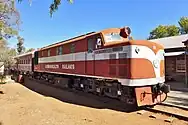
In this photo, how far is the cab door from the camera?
11.5m

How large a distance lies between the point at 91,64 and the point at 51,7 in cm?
700

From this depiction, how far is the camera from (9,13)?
12.9m

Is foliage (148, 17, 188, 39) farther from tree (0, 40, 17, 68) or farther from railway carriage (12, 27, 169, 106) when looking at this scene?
railway carriage (12, 27, 169, 106)

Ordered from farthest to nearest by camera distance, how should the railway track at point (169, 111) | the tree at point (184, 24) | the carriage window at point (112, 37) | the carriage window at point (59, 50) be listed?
the tree at point (184, 24) → the carriage window at point (59, 50) → the carriage window at point (112, 37) → the railway track at point (169, 111)

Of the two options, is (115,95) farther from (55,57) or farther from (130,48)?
(55,57)

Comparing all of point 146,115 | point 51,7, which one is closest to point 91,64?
point 146,115

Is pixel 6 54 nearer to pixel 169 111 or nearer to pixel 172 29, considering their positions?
pixel 169 111

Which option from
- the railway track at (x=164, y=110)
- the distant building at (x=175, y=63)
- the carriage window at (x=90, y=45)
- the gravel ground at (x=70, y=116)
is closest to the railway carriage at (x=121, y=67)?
the carriage window at (x=90, y=45)

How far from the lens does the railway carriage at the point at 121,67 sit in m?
9.22

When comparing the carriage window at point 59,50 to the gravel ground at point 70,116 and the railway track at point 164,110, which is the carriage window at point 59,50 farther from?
the gravel ground at point 70,116

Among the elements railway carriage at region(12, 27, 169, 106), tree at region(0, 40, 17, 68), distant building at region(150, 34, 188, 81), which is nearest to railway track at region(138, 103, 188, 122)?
railway carriage at region(12, 27, 169, 106)

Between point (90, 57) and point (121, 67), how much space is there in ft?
8.65

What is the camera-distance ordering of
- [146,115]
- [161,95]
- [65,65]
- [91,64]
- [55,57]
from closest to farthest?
[146,115], [161,95], [91,64], [65,65], [55,57]

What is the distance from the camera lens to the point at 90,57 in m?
11.9
